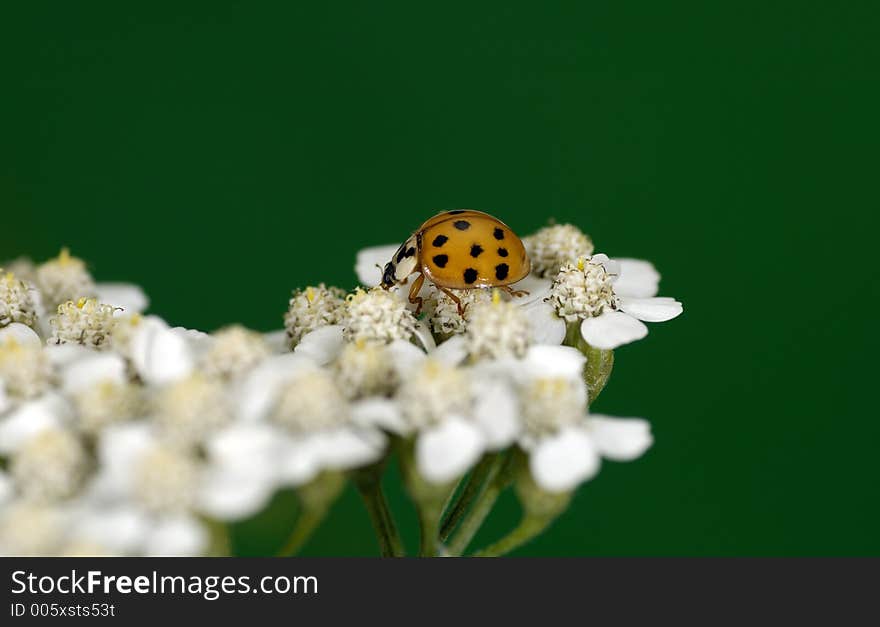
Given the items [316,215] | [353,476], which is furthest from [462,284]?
[316,215]

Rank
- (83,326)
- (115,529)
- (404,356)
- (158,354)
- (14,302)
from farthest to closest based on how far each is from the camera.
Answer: (14,302) < (83,326) < (404,356) < (158,354) < (115,529)

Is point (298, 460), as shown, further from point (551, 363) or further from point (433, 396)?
point (551, 363)

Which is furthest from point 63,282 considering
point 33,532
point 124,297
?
point 33,532

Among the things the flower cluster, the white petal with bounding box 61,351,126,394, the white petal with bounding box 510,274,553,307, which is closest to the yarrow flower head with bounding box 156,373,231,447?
the flower cluster

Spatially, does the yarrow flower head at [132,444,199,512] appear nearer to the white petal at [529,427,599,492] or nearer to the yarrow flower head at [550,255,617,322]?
the white petal at [529,427,599,492]

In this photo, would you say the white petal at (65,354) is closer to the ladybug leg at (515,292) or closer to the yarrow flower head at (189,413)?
the yarrow flower head at (189,413)

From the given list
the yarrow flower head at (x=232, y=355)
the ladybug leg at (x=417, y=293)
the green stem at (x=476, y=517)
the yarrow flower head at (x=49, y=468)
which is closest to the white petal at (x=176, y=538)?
the yarrow flower head at (x=49, y=468)

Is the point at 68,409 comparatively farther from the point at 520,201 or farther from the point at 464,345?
the point at 520,201
